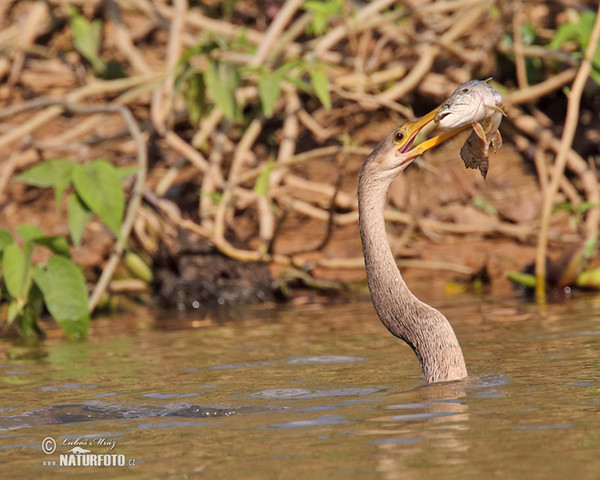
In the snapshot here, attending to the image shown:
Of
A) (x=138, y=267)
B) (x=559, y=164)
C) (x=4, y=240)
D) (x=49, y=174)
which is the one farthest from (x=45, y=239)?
(x=559, y=164)

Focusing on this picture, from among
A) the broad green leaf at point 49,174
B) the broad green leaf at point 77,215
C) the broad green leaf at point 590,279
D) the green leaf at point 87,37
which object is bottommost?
the broad green leaf at point 590,279

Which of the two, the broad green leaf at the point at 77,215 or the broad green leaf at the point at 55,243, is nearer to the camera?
the broad green leaf at the point at 55,243

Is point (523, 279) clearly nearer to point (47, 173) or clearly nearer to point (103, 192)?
point (103, 192)

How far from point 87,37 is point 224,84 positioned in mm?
2403

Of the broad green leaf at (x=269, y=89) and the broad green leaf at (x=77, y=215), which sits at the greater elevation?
the broad green leaf at (x=269, y=89)

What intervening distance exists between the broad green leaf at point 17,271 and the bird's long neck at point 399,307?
2.47 metres

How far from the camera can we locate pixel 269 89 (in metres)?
6.62

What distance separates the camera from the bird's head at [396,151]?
3561mm

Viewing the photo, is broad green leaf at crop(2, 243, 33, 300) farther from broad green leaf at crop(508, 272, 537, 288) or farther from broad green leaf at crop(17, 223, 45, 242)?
broad green leaf at crop(508, 272, 537, 288)

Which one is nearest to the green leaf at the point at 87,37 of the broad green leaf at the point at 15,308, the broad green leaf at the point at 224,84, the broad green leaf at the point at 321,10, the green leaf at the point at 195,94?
the green leaf at the point at 195,94

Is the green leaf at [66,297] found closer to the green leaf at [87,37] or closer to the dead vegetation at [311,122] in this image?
the dead vegetation at [311,122]

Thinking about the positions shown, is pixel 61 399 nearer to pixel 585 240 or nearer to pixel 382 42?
pixel 585 240

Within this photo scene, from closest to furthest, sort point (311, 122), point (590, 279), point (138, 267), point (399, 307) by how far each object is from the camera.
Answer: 1. point (399, 307)
2. point (590, 279)
3. point (138, 267)
4. point (311, 122)

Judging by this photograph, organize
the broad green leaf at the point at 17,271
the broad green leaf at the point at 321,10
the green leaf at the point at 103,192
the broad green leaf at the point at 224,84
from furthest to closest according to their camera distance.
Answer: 1. the broad green leaf at the point at 321,10
2. the broad green leaf at the point at 224,84
3. the green leaf at the point at 103,192
4. the broad green leaf at the point at 17,271
